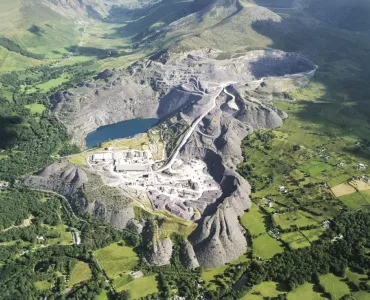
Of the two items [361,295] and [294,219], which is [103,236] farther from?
[361,295]

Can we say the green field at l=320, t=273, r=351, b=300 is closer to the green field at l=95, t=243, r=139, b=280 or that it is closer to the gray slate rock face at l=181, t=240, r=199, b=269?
the gray slate rock face at l=181, t=240, r=199, b=269

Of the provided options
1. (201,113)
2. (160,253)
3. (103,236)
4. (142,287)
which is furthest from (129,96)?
(142,287)

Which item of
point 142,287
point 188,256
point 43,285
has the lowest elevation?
point 142,287

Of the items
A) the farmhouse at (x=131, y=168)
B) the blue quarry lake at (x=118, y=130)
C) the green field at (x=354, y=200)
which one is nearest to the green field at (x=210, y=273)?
the farmhouse at (x=131, y=168)

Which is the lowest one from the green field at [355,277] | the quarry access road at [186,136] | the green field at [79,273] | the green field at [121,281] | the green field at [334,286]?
the green field at [355,277]

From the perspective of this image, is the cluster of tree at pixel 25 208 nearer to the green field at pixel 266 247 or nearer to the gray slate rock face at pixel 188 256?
the gray slate rock face at pixel 188 256

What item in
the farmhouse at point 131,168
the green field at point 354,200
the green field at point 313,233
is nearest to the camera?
the green field at point 313,233
